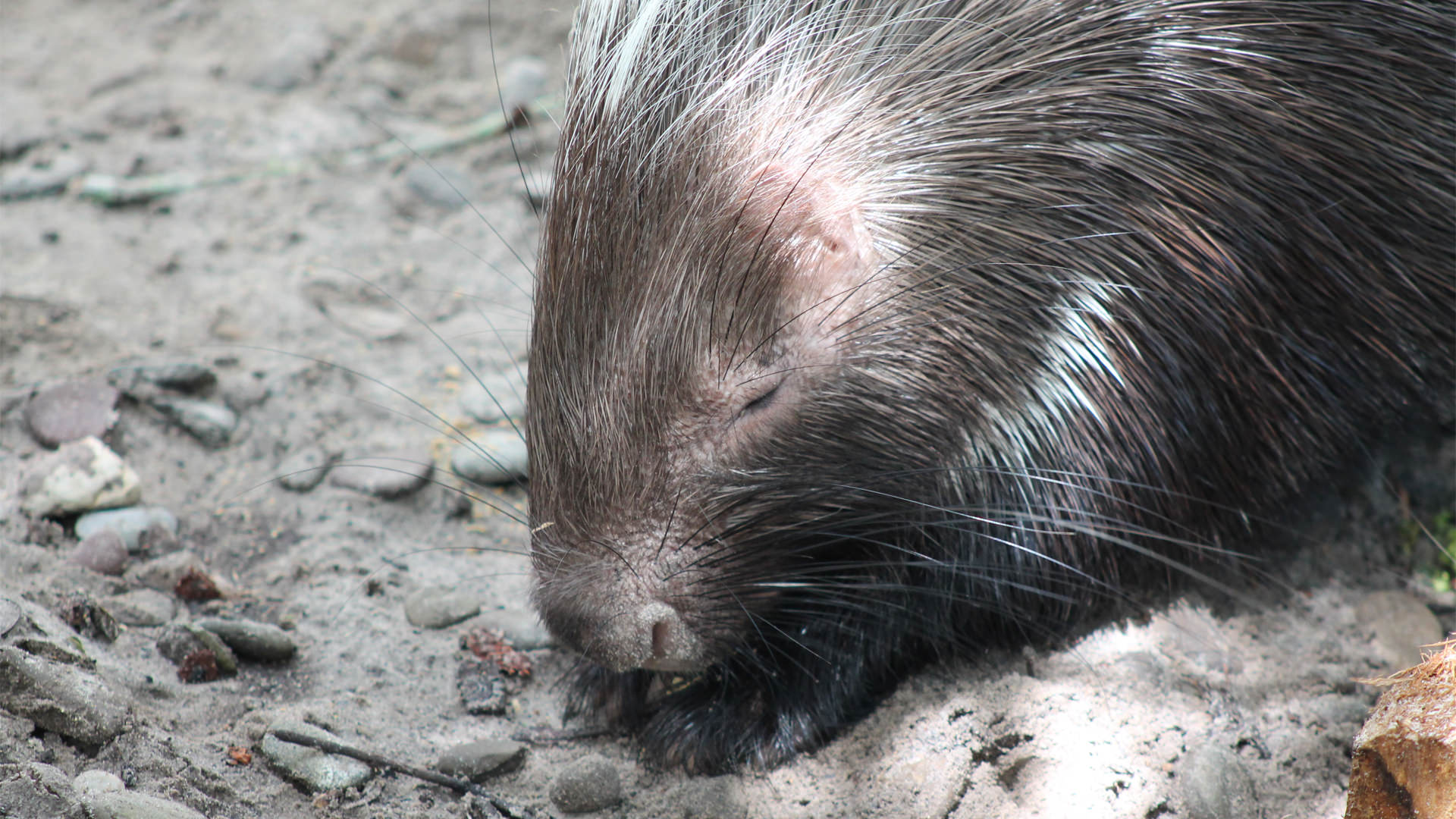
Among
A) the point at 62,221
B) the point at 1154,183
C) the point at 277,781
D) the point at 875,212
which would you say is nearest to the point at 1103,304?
the point at 1154,183

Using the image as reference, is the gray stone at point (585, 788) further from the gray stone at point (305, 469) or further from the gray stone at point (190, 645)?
the gray stone at point (305, 469)

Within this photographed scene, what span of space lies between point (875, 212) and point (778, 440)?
42 cm

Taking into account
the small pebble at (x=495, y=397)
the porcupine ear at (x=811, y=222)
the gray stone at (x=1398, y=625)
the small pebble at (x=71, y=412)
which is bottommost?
the small pebble at (x=71, y=412)

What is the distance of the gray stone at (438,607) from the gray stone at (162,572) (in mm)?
401

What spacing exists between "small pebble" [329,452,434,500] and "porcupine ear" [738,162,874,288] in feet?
3.74

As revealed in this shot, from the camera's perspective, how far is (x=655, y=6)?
209 centimetres

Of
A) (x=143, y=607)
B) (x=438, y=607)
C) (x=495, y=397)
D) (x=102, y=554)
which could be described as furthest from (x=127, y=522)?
(x=495, y=397)

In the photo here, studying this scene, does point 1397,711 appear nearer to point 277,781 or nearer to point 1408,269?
point 1408,269

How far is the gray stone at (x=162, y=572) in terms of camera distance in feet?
7.52

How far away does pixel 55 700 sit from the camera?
1.69 m

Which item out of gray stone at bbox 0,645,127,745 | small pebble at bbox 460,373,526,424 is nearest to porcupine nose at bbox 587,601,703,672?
gray stone at bbox 0,645,127,745

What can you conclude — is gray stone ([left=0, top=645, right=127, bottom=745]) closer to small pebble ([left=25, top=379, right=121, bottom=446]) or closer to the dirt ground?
the dirt ground

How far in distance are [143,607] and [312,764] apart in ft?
1.81

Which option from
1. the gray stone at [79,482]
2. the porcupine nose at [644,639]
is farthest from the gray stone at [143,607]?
the porcupine nose at [644,639]
